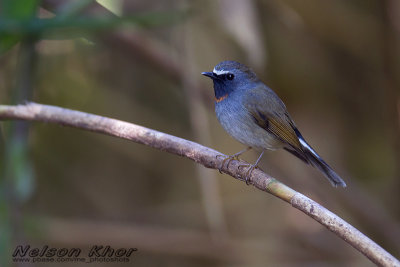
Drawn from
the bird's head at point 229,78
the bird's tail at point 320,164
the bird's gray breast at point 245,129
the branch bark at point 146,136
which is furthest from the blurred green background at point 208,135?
the branch bark at point 146,136

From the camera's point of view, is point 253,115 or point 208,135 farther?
point 208,135

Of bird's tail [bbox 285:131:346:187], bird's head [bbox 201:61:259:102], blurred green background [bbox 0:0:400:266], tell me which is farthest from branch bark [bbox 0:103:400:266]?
blurred green background [bbox 0:0:400:266]

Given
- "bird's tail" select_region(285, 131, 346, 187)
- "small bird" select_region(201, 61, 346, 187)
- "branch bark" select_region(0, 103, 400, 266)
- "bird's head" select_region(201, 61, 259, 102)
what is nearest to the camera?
"branch bark" select_region(0, 103, 400, 266)

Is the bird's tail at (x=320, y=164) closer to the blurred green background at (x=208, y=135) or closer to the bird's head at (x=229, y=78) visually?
the bird's head at (x=229, y=78)

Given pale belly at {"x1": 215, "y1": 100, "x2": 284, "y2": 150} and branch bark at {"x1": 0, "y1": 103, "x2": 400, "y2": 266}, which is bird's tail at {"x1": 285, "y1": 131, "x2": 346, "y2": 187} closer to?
pale belly at {"x1": 215, "y1": 100, "x2": 284, "y2": 150}

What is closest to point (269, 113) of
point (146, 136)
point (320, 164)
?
point (320, 164)

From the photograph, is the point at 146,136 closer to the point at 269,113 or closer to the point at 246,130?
the point at 246,130
